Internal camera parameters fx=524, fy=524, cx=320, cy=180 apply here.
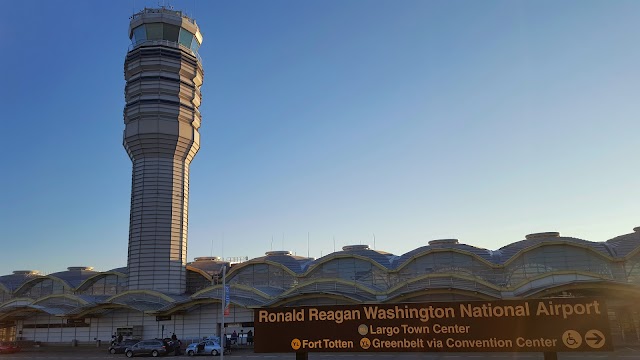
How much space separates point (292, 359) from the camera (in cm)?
4122

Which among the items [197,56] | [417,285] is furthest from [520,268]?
[197,56]

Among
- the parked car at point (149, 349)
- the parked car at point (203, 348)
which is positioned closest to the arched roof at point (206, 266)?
the parked car at point (149, 349)

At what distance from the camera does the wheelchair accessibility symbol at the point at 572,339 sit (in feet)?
50.5

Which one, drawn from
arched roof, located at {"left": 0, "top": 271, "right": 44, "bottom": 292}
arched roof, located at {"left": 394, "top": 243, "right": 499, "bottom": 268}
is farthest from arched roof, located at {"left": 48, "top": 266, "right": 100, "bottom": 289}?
arched roof, located at {"left": 394, "top": 243, "right": 499, "bottom": 268}

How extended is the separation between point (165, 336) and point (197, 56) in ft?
143

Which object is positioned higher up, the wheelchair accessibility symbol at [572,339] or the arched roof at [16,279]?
the arched roof at [16,279]

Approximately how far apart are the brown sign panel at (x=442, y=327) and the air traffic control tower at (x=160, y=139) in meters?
59.5

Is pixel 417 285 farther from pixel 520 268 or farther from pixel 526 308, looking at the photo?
pixel 526 308

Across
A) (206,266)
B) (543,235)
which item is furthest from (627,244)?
(206,266)

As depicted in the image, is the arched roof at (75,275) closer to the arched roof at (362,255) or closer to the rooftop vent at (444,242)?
the arched roof at (362,255)

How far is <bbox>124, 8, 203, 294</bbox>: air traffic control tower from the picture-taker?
7331cm

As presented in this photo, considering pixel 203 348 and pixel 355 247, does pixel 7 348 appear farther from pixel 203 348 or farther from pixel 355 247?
pixel 355 247

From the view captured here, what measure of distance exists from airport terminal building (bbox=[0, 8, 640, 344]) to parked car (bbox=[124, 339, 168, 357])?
9.71 m

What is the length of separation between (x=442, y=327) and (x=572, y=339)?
147 inches
